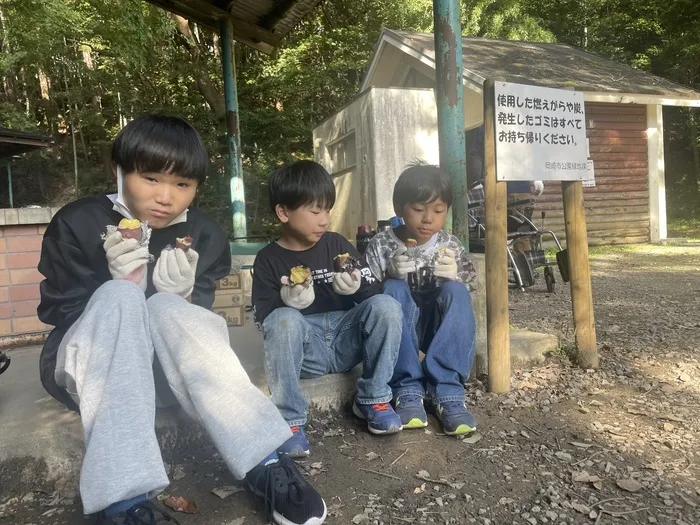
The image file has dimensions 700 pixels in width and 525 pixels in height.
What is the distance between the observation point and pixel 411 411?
217cm

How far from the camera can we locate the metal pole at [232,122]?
5.62m

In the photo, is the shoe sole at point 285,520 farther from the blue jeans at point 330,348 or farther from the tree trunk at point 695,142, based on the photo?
the tree trunk at point 695,142

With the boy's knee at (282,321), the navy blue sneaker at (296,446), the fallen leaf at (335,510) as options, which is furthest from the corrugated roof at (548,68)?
the fallen leaf at (335,510)

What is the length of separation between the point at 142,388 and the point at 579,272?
221 cm

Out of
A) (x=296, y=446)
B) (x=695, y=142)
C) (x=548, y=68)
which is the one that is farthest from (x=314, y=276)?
(x=695, y=142)

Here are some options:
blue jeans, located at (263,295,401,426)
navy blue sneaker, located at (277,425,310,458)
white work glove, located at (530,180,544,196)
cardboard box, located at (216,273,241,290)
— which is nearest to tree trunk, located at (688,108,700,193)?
white work glove, located at (530,180,544,196)

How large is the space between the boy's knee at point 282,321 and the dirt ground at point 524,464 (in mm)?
512

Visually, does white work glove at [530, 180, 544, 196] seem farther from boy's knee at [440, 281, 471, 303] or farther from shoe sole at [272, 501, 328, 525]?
shoe sole at [272, 501, 328, 525]

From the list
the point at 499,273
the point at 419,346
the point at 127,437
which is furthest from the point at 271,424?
the point at 499,273

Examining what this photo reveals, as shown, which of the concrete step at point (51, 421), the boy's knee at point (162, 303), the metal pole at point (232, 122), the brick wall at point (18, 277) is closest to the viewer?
A: the boy's knee at point (162, 303)

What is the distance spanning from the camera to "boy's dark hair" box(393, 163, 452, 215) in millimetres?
2279

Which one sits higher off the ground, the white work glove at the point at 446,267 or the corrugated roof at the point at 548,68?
the corrugated roof at the point at 548,68

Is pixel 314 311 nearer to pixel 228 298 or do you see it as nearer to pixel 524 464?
pixel 524 464

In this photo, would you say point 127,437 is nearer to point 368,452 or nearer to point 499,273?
point 368,452
